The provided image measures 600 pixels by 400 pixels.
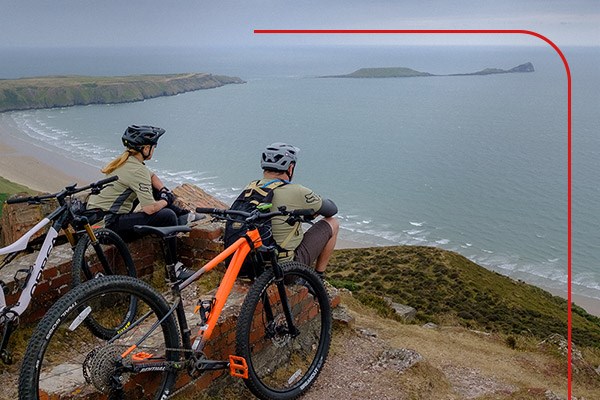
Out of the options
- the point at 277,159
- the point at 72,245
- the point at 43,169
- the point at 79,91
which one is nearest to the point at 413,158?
the point at 43,169

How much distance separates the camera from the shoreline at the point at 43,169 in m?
59.7

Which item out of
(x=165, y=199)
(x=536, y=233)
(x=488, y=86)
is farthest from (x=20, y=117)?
(x=488, y=86)

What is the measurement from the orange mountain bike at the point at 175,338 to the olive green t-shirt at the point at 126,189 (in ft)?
4.13

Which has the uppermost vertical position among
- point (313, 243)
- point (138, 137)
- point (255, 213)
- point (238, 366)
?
point (138, 137)

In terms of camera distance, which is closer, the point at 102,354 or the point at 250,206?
the point at 102,354

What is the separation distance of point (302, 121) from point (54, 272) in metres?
109

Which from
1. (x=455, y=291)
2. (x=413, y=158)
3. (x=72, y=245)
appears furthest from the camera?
(x=413, y=158)

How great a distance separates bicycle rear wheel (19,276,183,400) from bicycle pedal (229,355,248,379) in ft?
1.38

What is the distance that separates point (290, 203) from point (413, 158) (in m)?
83.6

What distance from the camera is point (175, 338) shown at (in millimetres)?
3955

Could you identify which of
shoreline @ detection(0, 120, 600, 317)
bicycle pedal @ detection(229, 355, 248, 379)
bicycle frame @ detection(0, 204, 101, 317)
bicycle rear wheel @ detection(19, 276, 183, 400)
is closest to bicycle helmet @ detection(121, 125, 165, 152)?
bicycle frame @ detection(0, 204, 101, 317)

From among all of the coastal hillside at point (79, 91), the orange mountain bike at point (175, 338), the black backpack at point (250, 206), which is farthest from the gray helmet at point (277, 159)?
the coastal hillside at point (79, 91)

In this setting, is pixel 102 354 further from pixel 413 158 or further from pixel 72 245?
pixel 413 158

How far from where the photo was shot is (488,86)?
18988cm
